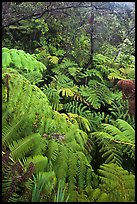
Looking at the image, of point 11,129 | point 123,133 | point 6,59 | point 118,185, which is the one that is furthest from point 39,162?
point 123,133

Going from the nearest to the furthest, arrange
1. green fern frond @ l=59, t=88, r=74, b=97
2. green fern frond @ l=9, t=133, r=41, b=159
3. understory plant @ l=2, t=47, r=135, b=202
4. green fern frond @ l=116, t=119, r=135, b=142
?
understory plant @ l=2, t=47, r=135, b=202
green fern frond @ l=9, t=133, r=41, b=159
green fern frond @ l=116, t=119, r=135, b=142
green fern frond @ l=59, t=88, r=74, b=97

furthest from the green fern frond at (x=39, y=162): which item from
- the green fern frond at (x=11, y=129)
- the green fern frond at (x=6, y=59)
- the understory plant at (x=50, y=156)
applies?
the green fern frond at (x=6, y=59)

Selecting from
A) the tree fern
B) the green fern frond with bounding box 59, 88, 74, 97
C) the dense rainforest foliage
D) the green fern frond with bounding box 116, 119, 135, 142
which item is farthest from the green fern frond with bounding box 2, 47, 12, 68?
the green fern frond with bounding box 59, 88, 74, 97

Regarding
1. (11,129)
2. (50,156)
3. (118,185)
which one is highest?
(11,129)

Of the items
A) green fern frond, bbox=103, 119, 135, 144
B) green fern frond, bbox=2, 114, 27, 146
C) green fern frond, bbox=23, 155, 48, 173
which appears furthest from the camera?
green fern frond, bbox=103, 119, 135, 144

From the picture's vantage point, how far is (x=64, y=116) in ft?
8.13

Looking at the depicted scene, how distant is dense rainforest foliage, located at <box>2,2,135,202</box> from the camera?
156cm

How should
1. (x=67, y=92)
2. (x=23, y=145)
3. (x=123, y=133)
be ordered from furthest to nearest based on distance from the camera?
(x=67, y=92)
(x=123, y=133)
(x=23, y=145)

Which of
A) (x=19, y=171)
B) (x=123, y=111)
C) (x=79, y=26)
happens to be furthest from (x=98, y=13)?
(x=19, y=171)

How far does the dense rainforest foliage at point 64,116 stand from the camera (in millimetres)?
1561

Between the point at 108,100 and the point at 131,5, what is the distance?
3170 mm

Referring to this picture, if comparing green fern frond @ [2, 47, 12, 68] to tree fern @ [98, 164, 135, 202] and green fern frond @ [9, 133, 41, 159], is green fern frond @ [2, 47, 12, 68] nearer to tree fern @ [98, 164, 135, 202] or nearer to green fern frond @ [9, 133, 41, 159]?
green fern frond @ [9, 133, 41, 159]

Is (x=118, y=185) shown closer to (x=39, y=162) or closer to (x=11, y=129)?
(x=39, y=162)

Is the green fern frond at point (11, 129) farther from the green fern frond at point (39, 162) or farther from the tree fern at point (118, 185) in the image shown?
the tree fern at point (118, 185)
